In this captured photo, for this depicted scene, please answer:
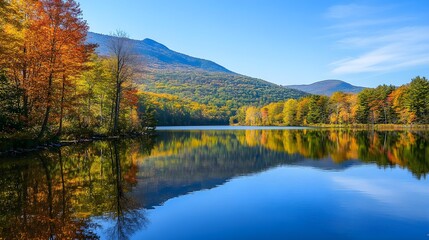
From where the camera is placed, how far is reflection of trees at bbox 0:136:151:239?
741 cm

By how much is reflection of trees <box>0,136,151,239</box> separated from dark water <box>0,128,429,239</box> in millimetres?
24

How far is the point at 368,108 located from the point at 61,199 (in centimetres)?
9759

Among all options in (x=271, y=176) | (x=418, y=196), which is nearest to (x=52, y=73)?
(x=271, y=176)

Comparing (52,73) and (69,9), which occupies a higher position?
(69,9)

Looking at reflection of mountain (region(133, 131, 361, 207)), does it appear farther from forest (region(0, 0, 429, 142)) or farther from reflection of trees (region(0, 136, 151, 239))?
forest (region(0, 0, 429, 142))

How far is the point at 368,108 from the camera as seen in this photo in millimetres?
95188

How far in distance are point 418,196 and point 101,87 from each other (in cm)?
3829

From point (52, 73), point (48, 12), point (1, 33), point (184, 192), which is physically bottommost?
point (184, 192)

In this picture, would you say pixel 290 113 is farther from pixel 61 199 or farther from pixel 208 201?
pixel 61 199

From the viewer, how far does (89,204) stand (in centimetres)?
959

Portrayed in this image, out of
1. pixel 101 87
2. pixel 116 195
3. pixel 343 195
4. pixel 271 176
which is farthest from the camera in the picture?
pixel 101 87

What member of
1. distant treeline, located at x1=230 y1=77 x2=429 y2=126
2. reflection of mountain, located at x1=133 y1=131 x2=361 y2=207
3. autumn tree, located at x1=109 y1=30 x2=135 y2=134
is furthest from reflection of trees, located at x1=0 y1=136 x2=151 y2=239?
distant treeline, located at x1=230 y1=77 x2=429 y2=126

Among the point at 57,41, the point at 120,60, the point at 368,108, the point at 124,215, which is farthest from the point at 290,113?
the point at 124,215

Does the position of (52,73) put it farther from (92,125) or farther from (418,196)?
(418,196)
